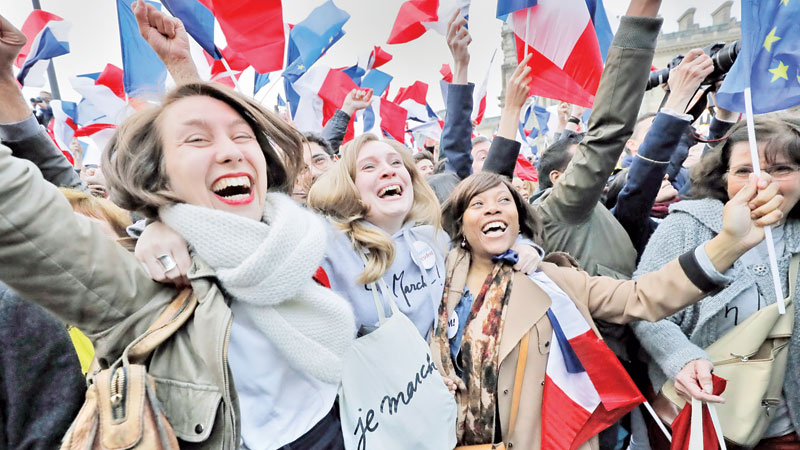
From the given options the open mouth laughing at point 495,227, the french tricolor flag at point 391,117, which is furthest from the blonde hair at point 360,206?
the french tricolor flag at point 391,117

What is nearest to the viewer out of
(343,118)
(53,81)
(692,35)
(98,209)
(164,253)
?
(164,253)

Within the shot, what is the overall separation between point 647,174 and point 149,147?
217cm

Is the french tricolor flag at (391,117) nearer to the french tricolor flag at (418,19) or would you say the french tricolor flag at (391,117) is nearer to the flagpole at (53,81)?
the french tricolor flag at (418,19)

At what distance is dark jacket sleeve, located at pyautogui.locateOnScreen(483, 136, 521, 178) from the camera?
2430 mm

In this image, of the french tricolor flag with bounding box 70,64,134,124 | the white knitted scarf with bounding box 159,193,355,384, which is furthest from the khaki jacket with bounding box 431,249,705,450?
the french tricolor flag with bounding box 70,64,134,124

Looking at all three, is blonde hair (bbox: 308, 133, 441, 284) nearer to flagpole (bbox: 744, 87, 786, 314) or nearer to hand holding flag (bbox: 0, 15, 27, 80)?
hand holding flag (bbox: 0, 15, 27, 80)

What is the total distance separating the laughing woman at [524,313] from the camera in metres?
1.64

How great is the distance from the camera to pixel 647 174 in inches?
84.3

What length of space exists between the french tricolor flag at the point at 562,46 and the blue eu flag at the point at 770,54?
97 centimetres

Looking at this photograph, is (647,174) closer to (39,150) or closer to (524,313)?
(524,313)

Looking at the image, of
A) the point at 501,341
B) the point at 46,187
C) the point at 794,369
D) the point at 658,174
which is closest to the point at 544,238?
the point at 658,174

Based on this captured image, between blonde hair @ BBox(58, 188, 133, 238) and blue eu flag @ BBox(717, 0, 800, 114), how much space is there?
2.57 m

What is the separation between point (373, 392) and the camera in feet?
4.47

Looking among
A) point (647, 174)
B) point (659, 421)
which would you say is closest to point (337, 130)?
point (647, 174)
